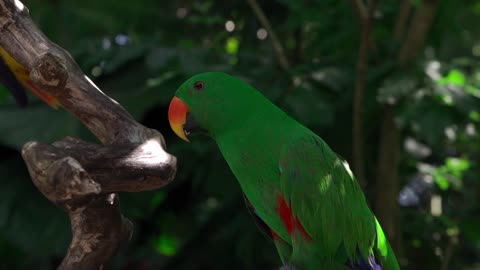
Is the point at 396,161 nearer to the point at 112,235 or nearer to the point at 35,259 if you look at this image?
the point at 112,235

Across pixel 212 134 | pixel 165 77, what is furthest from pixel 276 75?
pixel 212 134

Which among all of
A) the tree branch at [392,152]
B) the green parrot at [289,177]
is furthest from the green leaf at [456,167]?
the green parrot at [289,177]

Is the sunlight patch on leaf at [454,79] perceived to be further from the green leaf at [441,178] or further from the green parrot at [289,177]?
the green parrot at [289,177]

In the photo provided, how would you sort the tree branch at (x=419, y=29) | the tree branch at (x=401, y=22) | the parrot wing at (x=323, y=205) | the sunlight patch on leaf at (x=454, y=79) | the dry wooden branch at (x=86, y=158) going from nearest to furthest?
the dry wooden branch at (x=86, y=158) < the parrot wing at (x=323, y=205) < the sunlight patch on leaf at (x=454, y=79) < the tree branch at (x=419, y=29) < the tree branch at (x=401, y=22)

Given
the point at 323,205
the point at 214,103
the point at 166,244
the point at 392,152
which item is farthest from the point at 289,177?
the point at 166,244

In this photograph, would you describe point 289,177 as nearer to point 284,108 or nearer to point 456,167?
point 284,108

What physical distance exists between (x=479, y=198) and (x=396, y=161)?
516mm

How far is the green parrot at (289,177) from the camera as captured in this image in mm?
1051

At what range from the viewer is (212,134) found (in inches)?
44.3

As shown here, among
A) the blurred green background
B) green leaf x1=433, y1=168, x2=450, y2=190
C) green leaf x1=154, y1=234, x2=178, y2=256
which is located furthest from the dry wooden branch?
green leaf x1=154, y1=234, x2=178, y2=256

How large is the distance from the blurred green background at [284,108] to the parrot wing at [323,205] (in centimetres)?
50

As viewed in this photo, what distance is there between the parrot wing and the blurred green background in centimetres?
50

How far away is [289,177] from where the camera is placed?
1.04 meters

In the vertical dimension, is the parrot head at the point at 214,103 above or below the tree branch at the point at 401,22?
above
